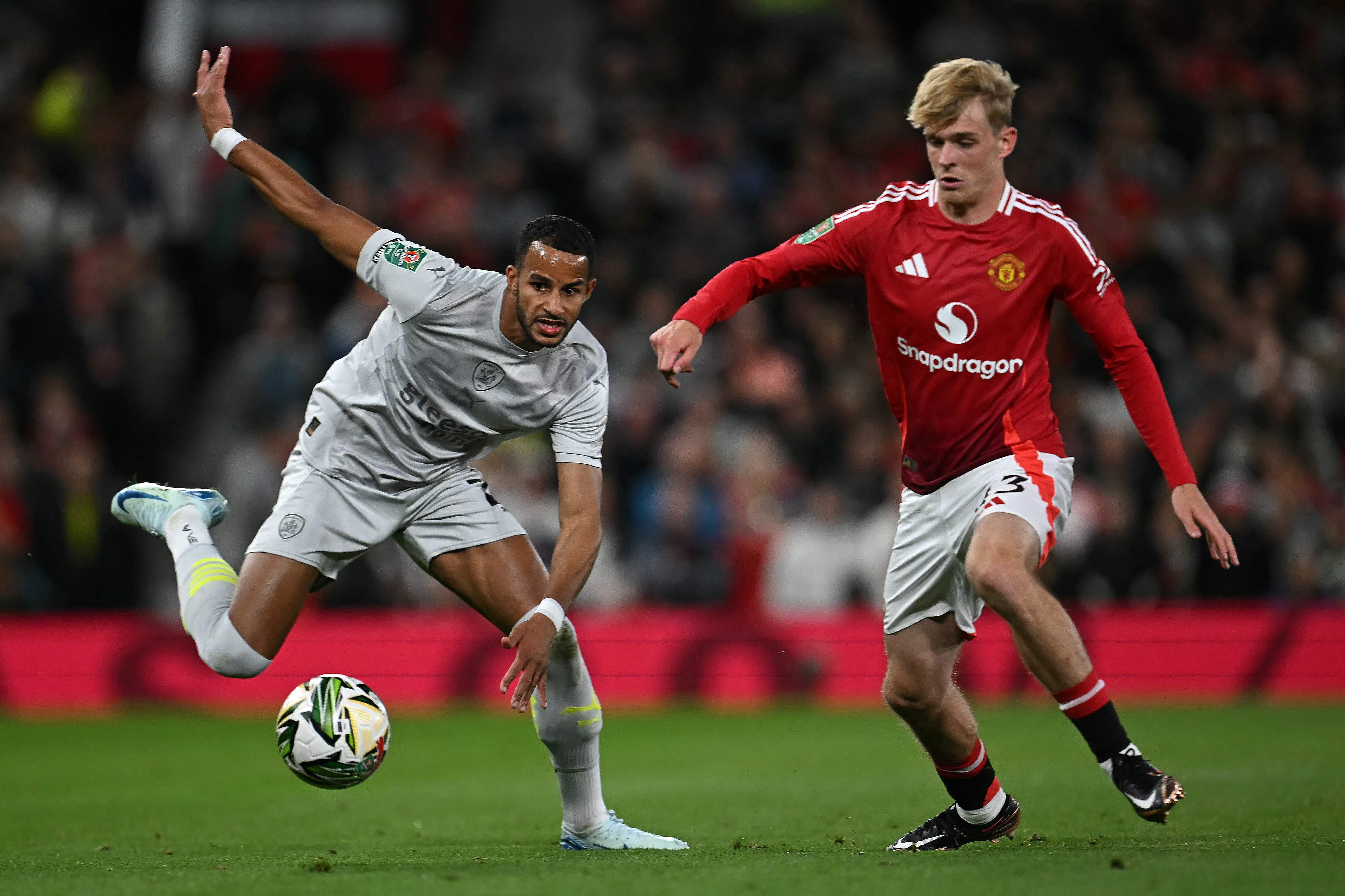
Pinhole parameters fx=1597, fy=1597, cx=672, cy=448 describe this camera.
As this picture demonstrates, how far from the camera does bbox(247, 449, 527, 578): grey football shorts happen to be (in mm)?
6371

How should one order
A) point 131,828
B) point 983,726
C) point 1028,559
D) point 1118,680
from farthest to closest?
point 1118,680 < point 983,726 < point 131,828 < point 1028,559

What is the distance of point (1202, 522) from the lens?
18.4ft

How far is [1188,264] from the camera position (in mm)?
14180

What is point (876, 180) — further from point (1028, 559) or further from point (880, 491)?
point (1028, 559)

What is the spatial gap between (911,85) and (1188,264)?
11.9 feet

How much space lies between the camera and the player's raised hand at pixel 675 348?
557 centimetres

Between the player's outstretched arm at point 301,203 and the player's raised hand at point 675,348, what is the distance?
57.7 inches

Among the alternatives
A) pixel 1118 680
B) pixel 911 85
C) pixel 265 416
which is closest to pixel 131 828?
pixel 265 416

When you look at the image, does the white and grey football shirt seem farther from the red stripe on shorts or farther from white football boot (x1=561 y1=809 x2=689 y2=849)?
the red stripe on shorts

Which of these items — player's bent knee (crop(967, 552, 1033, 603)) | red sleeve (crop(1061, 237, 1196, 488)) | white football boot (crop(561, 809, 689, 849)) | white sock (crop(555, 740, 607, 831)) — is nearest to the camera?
player's bent knee (crop(967, 552, 1033, 603))

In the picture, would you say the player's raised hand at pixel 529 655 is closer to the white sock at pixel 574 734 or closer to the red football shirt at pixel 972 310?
the white sock at pixel 574 734

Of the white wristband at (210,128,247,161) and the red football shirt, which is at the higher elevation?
the white wristband at (210,128,247,161)

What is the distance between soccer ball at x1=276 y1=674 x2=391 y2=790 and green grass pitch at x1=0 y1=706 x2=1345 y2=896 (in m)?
0.33

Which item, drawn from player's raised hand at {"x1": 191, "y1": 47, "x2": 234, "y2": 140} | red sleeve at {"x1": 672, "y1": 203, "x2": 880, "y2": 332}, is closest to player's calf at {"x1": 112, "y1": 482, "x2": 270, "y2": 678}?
player's raised hand at {"x1": 191, "y1": 47, "x2": 234, "y2": 140}
